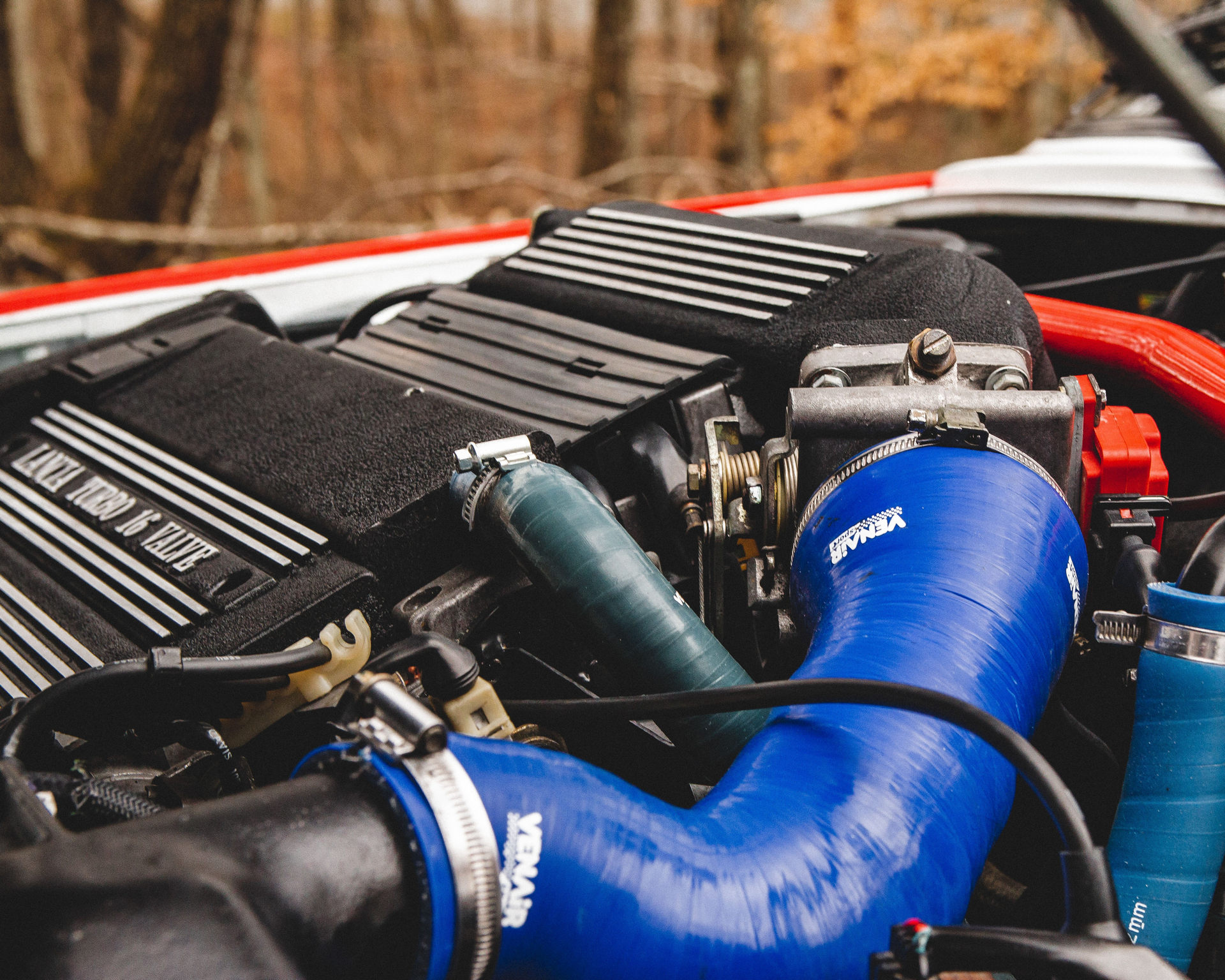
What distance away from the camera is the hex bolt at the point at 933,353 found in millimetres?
1074

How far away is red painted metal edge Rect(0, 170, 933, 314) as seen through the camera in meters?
2.01

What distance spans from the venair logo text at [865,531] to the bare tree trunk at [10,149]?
572cm

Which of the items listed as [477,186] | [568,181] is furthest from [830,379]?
[568,181]

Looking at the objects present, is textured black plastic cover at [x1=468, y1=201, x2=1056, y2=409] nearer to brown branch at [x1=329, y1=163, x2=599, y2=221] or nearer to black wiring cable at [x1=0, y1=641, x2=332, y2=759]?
black wiring cable at [x1=0, y1=641, x2=332, y2=759]

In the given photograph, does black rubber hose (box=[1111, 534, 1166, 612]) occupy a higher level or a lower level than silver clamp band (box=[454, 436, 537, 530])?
lower

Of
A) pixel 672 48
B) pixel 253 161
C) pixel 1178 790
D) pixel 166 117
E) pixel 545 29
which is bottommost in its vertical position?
pixel 253 161

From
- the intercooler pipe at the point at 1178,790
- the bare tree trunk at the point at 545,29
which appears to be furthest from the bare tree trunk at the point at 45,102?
the bare tree trunk at the point at 545,29

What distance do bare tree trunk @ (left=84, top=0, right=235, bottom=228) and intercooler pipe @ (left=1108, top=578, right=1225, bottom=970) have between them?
14.7ft

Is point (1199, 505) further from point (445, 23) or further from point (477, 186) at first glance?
point (445, 23)

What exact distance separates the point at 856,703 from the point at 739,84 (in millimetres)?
7904

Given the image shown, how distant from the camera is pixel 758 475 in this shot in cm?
117

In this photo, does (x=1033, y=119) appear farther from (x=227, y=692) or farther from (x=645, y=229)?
(x=227, y=692)

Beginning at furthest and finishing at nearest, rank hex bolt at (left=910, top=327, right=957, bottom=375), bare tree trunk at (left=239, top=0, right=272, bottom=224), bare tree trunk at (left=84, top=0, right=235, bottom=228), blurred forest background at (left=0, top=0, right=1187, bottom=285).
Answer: bare tree trunk at (left=239, top=0, right=272, bottom=224), blurred forest background at (left=0, top=0, right=1187, bottom=285), bare tree trunk at (left=84, top=0, right=235, bottom=228), hex bolt at (left=910, top=327, right=957, bottom=375)

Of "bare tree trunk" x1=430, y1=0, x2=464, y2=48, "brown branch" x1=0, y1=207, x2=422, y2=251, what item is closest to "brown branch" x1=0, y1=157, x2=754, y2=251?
Answer: "brown branch" x1=0, y1=207, x2=422, y2=251
